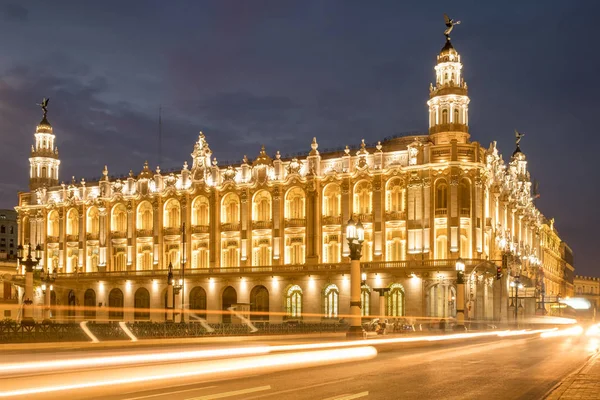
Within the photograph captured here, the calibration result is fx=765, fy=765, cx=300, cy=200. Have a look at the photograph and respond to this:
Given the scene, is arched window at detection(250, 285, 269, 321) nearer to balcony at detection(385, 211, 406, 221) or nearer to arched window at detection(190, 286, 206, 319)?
arched window at detection(190, 286, 206, 319)

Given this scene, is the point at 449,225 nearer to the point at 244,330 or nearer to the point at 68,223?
the point at 244,330

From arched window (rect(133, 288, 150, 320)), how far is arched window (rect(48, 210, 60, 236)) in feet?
57.4

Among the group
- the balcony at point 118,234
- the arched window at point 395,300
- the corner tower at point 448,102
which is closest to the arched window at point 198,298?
the balcony at point 118,234

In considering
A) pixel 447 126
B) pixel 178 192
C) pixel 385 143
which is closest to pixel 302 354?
pixel 447 126

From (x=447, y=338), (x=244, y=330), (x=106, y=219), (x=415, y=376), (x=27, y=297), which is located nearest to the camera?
(x=415, y=376)

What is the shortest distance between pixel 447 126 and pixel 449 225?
9.80 m

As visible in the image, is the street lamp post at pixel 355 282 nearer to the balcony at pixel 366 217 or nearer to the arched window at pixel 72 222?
the balcony at pixel 366 217

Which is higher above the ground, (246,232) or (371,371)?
(246,232)

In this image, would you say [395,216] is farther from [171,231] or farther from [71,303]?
[71,303]

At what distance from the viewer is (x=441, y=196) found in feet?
243

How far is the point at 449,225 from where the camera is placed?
72438 millimetres

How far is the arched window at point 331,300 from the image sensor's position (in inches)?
3009

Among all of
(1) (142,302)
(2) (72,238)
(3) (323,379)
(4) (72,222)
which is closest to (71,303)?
(2) (72,238)

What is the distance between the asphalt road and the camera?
653 inches
